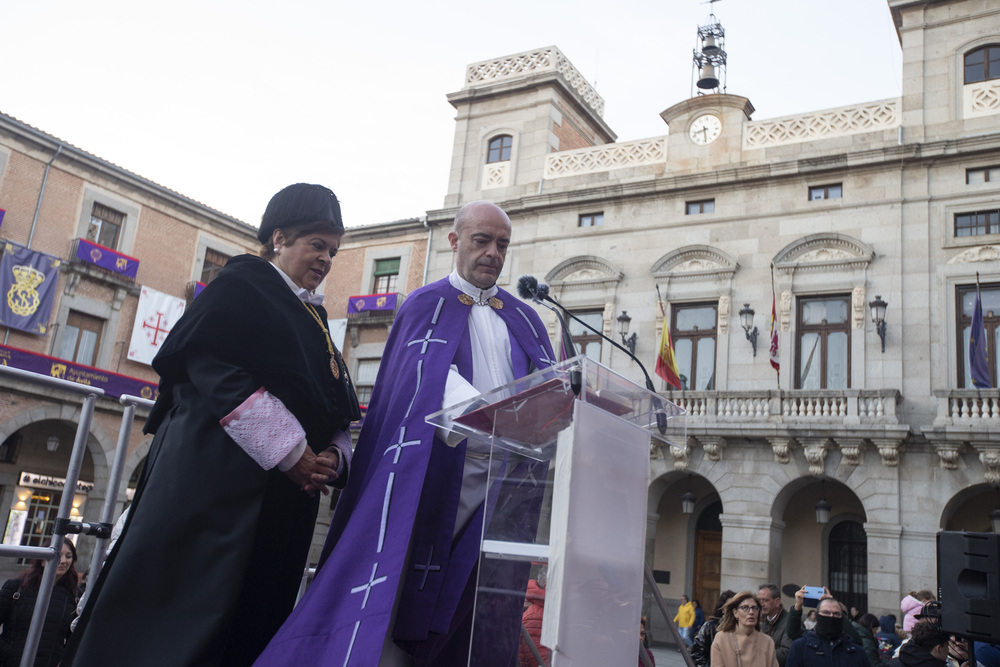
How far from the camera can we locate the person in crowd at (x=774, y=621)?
7586 mm

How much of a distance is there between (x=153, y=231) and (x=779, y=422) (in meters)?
18.4

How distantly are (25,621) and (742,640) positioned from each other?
5100 mm

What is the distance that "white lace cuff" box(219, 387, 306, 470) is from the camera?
275 centimetres

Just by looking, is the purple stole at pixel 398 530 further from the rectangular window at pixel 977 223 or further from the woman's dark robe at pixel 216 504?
the rectangular window at pixel 977 223

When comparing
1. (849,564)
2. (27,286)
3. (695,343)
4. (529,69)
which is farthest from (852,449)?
(27,286)

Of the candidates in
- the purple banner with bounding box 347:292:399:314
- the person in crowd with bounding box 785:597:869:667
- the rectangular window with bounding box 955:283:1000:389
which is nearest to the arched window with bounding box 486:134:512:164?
the purple banner with bounding box 347:292:399:314

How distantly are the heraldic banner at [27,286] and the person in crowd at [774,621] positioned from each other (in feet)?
63.5

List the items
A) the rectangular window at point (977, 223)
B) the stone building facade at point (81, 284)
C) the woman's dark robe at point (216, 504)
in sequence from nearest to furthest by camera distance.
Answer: the woman's dark robe at point (216, 504), the rectangular window at point (977, 223), the stone building facade at point (81, 284)

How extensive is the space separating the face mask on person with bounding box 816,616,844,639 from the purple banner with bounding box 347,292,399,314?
750 inches

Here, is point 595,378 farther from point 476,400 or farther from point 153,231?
point 153,231

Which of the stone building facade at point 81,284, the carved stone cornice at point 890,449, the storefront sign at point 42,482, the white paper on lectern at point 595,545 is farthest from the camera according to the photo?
the storefront sign at point 42,482

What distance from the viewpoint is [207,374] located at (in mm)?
2834

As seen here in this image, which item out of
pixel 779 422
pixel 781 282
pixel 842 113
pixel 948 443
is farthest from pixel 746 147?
pixel 948 443

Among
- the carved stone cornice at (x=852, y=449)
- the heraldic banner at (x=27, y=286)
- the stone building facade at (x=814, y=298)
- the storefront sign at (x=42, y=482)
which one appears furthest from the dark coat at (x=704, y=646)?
the storefront sign at (x=42, y=482)
